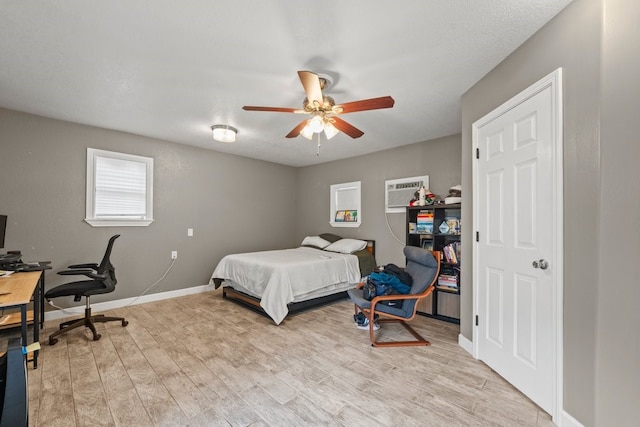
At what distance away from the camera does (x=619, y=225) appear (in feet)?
4.46

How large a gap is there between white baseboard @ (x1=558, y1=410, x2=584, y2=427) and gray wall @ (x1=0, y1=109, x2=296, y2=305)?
4551 millimetres

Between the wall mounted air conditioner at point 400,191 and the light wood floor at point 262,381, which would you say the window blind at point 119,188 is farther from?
the wall mounted air conditioner at point 400,191

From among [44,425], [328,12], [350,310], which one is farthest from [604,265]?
[44,425]

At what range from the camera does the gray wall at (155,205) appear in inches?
126

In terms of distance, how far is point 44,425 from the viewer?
162cm

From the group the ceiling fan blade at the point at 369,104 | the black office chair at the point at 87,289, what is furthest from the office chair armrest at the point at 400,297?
the black office chair at the point at 87,289

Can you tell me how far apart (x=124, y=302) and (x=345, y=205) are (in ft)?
12.5

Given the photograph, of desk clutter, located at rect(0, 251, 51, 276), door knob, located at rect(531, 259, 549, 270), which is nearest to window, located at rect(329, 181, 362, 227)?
door knob, located at rect(531, 259, 549, 270)

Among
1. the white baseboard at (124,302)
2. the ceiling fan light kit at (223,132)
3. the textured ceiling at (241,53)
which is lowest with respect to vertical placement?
the white baseboard at (124,302)

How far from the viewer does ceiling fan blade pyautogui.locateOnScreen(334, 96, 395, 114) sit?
210 cm

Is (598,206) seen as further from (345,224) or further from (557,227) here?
(345,224)

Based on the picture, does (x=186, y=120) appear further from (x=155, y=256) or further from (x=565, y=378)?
(x=565, y=378)

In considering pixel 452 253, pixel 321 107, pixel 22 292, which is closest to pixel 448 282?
pixel 452 253

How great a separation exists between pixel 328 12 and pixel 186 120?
2.47 m
